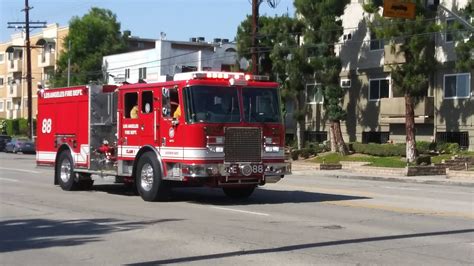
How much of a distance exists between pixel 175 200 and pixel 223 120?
251 cm

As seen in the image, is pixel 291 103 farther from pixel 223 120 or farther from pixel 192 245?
pixel 192 245

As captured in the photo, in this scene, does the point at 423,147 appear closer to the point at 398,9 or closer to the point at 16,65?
the point at 398,9

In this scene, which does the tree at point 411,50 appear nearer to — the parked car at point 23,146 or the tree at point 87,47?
the parked car at point 23,146

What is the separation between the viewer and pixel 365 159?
3675cm

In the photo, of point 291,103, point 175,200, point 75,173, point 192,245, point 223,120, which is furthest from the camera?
point 291,103

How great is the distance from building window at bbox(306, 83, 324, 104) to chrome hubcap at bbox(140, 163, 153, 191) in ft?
99.4

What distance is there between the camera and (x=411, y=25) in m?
35.1

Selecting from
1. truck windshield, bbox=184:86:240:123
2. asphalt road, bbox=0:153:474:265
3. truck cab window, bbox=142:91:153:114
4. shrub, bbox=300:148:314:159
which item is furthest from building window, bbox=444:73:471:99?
truck cab window, bbox=142:91:153:114

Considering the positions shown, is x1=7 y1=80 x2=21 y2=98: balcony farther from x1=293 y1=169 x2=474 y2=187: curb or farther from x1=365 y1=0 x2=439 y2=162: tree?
x1=293 y1=169 x2=474 y2=187: curb

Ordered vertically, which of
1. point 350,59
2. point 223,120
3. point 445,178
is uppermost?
point 350,59

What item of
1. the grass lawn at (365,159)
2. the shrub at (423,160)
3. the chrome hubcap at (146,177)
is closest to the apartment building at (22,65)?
the grass lawn at (365,159)

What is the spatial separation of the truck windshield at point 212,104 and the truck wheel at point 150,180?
1.54 meters

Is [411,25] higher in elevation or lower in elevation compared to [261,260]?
higher

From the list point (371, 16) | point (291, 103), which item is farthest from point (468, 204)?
point (291, 103)
